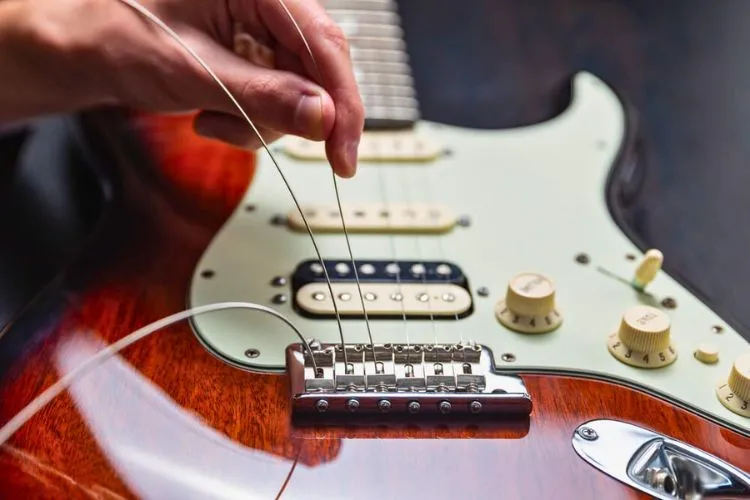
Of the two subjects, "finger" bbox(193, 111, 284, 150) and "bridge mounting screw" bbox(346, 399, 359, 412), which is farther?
"finger" bbox(193, 111, 284, 150)

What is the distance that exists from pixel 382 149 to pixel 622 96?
330 mm

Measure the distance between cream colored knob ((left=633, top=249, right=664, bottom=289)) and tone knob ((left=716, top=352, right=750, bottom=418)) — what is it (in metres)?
A: 0.12

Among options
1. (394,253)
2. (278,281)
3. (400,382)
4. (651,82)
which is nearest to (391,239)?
(394,253)

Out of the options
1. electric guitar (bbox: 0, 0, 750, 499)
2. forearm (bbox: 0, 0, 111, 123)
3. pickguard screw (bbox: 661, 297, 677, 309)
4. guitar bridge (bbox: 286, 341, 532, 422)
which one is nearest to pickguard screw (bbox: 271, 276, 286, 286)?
electric guitar (bbox: 0, 0, 750, 499)

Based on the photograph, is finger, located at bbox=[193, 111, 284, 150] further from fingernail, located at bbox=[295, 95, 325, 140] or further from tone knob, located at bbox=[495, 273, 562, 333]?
tone knob, located at bbox=[495, 273, 562, 333]

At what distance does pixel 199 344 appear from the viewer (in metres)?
0.71

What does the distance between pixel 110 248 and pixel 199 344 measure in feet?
0.57

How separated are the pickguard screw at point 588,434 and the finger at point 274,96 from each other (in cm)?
30

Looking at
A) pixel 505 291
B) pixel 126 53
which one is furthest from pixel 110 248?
pixel 505 291

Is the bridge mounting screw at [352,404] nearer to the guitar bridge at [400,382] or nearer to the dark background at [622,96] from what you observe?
the guitar bridge at [400,382]

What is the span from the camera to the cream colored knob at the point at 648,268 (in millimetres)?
778

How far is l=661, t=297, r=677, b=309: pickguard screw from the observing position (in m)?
0.78

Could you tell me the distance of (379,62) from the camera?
1.17 meters

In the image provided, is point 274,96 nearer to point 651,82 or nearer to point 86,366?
point 86,366
